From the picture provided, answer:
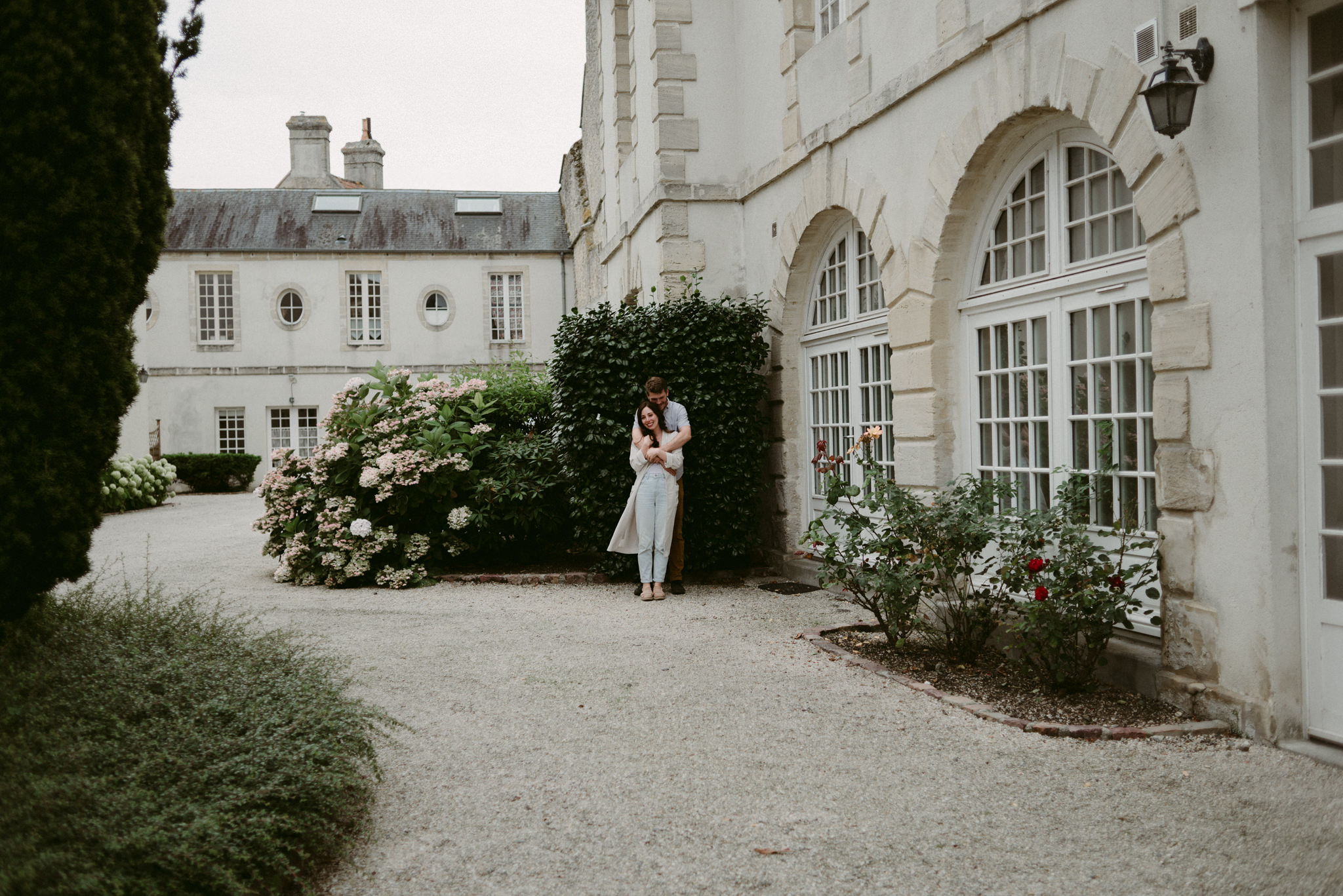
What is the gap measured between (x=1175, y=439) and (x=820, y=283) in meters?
4.61

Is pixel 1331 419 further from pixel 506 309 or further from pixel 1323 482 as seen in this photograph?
pixel 506 309

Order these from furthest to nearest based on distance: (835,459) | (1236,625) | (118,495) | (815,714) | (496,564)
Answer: (118,495) < (496,564) < (835,459) < (815,714) < (1236,625)

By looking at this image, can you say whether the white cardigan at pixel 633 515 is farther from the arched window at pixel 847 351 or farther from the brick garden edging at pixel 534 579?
the arched window at pixel 847 351

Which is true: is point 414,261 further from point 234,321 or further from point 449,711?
point 449,711

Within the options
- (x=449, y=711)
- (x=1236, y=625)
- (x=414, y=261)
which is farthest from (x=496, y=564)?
(x=414, y=261)

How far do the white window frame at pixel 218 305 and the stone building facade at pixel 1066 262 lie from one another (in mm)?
22756

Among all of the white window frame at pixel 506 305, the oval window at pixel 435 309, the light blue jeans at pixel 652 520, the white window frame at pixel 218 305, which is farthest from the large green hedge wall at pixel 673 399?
the white window frame at pixel 218 305

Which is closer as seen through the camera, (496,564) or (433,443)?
(433,443)

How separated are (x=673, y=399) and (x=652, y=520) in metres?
1.08

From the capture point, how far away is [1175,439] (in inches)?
176

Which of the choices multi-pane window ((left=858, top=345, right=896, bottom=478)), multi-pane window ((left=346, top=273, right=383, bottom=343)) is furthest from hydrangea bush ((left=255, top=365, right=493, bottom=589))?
multi-pane window ((left=346, top=273, right=383, bottom=343))

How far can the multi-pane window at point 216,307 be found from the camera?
95.2 ft

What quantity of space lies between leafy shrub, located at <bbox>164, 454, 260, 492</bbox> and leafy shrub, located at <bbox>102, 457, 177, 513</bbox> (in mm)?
4197

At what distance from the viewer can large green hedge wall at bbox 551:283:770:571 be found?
27.9ft
